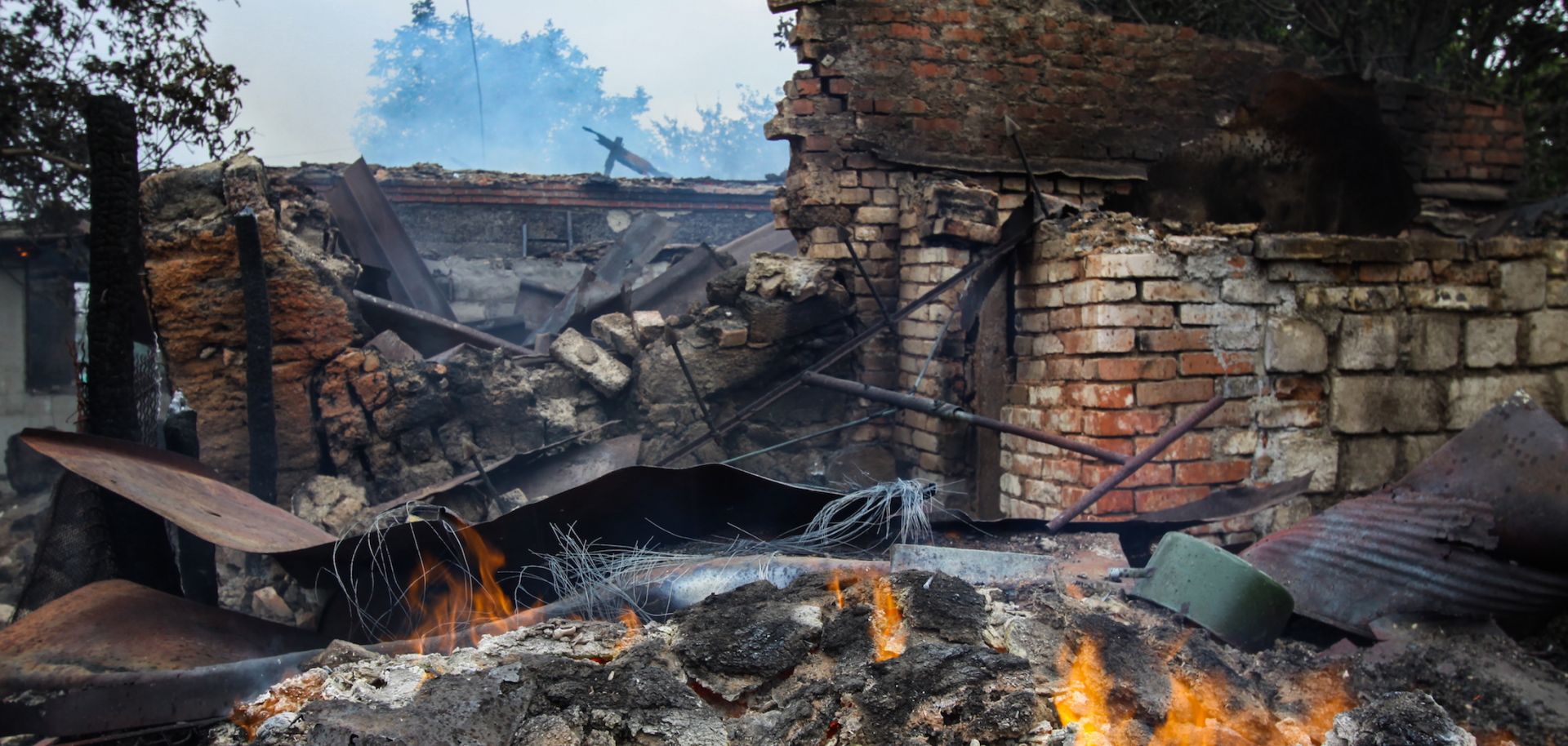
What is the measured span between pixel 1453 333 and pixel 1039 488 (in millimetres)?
1894

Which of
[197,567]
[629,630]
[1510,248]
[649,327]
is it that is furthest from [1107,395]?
[197,567]

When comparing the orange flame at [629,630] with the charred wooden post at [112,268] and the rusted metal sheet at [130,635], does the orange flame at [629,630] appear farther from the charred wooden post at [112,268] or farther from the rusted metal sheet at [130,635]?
the charred wooden post at [112,268]

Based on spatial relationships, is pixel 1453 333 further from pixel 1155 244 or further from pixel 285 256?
pixel 285 256

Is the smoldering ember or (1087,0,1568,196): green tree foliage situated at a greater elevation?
(1087,0,1568,196): green tree foliage

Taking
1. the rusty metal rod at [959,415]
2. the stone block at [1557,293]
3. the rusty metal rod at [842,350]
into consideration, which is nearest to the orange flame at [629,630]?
the rusty metal rod at [959,415]

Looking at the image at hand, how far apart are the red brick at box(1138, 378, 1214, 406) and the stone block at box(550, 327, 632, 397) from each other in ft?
10.0

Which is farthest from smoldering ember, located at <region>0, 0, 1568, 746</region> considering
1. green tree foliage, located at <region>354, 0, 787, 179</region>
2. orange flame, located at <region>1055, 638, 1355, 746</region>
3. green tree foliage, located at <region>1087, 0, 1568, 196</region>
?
green tree foliage, located at <region>354, 0, 787, 179</region>

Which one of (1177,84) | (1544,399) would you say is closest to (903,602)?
(1544,399)

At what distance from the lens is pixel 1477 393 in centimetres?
420

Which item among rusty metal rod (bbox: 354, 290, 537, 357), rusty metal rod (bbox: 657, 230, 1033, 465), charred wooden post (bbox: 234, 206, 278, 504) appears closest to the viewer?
rusty metal rod (bbox: 657, 230, 1033, 465)

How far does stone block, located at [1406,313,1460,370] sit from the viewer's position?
13.4 ft

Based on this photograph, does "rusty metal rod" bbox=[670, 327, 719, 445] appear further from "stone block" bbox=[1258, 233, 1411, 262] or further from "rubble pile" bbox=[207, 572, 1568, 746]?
"rubble pile" bbox=[207, 572, 1568, 746]

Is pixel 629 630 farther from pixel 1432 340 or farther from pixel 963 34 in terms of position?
pixel 963 34

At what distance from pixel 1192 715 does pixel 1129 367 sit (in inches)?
88.7
